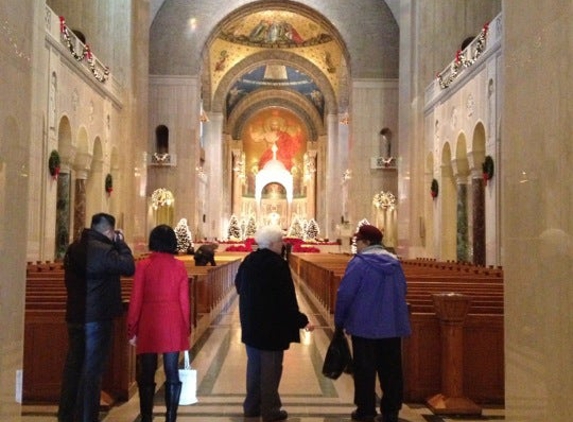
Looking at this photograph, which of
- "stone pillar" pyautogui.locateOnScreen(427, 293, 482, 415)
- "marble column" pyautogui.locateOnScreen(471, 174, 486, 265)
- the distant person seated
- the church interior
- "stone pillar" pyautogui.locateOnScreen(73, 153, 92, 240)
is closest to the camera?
the church interior

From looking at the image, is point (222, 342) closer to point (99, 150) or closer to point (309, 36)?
point (99, 150)

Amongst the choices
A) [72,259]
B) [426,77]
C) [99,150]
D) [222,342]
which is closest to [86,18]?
[99,150]

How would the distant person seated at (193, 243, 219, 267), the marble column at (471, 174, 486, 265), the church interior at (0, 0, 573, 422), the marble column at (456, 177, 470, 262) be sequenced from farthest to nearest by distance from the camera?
the marble column at (456, 177, 470, 262), the marble column at (471, 174, 486, 265), the distant person seated at (193, 243, 219, 267), the church interior at (0, 0, 573, 422)

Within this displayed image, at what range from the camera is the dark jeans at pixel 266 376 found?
517 centimetres

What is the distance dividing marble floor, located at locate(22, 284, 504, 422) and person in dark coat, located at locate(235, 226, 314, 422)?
404 mm

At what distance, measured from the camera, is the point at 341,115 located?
3659 cm

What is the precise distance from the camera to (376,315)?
509 cm

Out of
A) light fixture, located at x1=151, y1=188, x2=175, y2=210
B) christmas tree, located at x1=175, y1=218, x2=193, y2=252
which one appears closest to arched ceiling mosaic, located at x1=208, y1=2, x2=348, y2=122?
light fixture, located at x1=151, y1=188, x2=175, y2=210

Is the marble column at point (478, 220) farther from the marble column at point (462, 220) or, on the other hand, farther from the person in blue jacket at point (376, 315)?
the person in blue jacket at point (376, 315)

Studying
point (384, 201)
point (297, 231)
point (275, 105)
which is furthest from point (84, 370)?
point (275, 105)

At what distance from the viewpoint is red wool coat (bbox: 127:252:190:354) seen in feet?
15.5

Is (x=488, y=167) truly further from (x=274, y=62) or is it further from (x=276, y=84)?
(x=276, y=84)

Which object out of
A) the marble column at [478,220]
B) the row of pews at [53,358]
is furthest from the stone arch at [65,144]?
the row of pews at [53,358]

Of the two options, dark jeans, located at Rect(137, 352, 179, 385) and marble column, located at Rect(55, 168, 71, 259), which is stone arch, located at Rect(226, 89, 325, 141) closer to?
marble column, located at Rect(55, 168, 71, 259)
